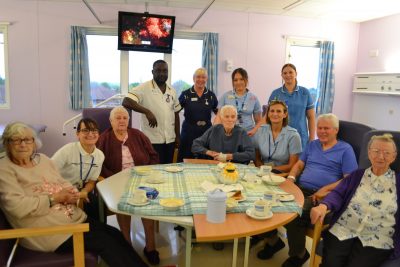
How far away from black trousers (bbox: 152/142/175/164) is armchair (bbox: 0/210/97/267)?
5.34 ft

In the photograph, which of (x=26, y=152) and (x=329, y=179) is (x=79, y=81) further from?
(x=329, y=179)

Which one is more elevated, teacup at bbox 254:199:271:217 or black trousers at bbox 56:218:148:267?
teacup at bbox 254:199:271:217

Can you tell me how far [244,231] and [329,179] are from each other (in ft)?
3.85

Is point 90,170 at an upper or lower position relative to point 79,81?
lower

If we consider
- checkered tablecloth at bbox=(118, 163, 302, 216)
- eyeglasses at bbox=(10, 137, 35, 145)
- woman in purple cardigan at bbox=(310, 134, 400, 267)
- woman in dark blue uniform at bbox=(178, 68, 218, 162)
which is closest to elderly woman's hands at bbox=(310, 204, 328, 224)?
woman in purple cardigan at bbox=(310, 134, 400, 267)

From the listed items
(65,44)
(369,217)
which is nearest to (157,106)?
(369,217)

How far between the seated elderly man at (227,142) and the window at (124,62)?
2.69 meters

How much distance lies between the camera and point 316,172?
2355mm

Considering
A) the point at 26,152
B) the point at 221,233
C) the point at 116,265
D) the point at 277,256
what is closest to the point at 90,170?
the point at 26,152

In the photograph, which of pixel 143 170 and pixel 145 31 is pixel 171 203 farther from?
pixel 145 31

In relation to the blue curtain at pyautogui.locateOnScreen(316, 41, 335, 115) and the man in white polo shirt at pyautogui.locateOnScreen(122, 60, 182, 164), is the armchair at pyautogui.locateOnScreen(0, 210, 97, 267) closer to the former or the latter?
the man in white polo shirt at pyautogui.locateOnScreen(122, 60, 182, 164)

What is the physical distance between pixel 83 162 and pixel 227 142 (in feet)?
→ 3.72

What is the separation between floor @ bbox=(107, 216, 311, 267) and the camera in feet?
7.76

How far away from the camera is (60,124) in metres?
4.94
